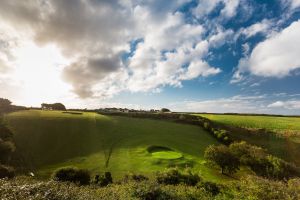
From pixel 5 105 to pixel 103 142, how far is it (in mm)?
44972

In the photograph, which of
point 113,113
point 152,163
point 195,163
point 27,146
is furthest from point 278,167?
point 113,113

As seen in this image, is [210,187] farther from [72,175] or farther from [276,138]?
[276,138]

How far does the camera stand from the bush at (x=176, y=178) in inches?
1519

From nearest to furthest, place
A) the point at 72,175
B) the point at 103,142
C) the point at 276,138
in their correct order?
the point at 72,175, the point at 103,142, the point at 276,138

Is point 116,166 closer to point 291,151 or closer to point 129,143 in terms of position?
point 129,143

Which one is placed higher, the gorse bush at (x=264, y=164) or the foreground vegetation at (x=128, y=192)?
the foreground vegetation at (x=128, y=192)

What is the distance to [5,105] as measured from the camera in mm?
99188

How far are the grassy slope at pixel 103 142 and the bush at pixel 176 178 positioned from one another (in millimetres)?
15084

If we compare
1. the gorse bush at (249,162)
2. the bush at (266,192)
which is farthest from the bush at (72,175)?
the gorse bush at (249,162)

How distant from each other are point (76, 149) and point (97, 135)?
12812mm

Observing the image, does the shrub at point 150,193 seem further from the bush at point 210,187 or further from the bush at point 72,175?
the bush at point 72,175

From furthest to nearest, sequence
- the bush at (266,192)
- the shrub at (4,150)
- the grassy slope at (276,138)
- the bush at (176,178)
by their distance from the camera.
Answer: the grassy slope at (276,138), the shrub at (4,150), the bush at (176,178), the bush at (266,192)

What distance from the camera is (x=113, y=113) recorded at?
373 feet

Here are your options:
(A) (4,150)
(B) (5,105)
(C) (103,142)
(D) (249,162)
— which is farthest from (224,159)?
(B) (5,105)
